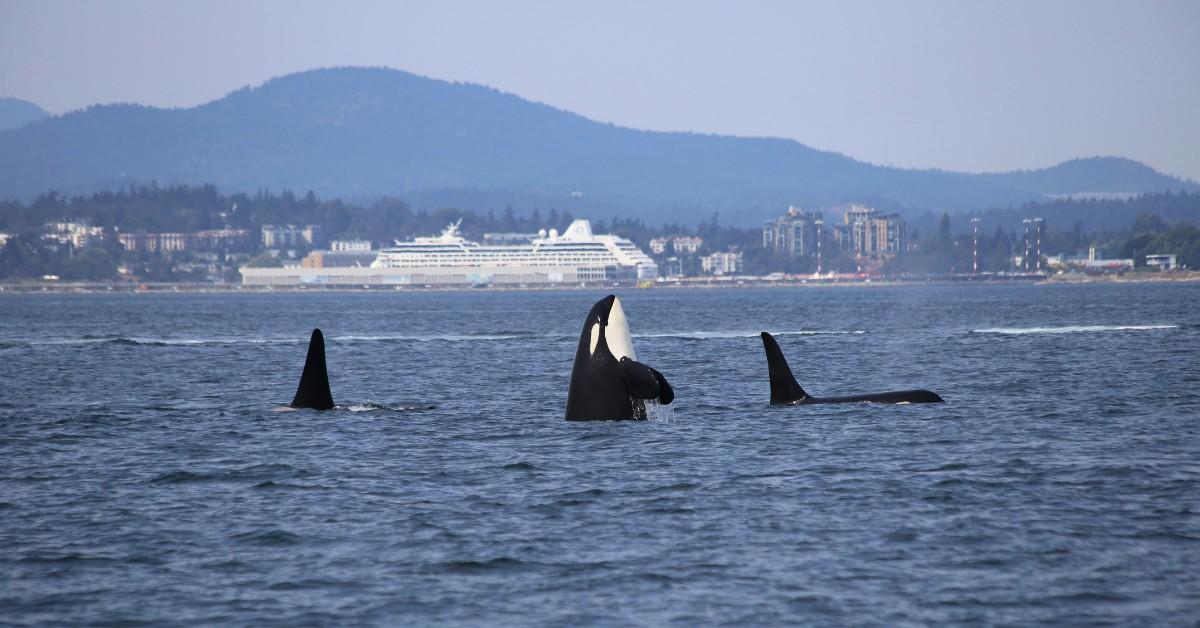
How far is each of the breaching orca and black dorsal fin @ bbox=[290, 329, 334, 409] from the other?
577 cm

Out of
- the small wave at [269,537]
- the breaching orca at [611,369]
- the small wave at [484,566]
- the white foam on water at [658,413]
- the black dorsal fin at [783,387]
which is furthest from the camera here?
the black dorsal fin at [783,387]

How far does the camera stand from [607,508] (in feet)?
63.8

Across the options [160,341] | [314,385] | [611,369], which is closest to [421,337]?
[160,341]

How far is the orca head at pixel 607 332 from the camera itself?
918 inches

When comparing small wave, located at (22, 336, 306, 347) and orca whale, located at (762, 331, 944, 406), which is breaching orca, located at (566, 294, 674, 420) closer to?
orca whale, located at (762, 331, 944, 406)

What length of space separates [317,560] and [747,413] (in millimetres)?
14916

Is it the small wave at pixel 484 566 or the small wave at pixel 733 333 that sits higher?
the small wave at pixel 484 566

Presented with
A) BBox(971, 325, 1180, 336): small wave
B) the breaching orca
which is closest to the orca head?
the breaching orca

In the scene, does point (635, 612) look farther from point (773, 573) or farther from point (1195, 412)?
point (1195, 412)

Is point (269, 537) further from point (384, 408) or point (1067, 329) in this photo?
point (1067, 329)

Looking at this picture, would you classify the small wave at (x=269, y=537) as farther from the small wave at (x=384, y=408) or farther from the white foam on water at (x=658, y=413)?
the small wave at (x=384, y=408)

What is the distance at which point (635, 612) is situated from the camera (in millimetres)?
14492

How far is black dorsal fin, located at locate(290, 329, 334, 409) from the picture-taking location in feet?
93.2

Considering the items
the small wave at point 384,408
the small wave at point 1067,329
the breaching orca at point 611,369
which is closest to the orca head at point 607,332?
the breaching orca at point 611,369
